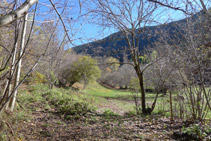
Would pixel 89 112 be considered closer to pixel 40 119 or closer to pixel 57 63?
pixel 40 119

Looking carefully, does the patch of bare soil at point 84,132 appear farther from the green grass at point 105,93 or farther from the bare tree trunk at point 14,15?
the green grass at point 105,93

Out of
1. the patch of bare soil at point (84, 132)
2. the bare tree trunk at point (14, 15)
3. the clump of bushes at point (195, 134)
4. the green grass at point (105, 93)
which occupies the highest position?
the bare tree trunk at point (14, 15)

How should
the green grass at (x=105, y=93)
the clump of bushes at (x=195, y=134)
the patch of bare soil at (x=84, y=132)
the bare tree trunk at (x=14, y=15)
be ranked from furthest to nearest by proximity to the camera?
the green grass at (x=105, y=93)
the patch of bare soil at (x=84, y=132)
the clump of bushes at (x=195, y=134)
the bare tree trunk at (x=14, y=15)

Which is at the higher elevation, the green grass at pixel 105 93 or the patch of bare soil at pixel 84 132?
the patch of bare soil at pixel 84 132

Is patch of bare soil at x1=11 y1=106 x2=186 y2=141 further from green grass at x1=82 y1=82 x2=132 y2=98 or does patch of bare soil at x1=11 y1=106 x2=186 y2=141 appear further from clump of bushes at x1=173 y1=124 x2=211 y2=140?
green grass at x1=82 y1=82 x2=132 y2=98

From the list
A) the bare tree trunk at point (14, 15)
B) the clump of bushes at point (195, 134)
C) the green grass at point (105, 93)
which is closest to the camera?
the bare tree trunk at point (14, 15)

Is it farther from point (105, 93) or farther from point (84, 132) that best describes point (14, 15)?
point (105, 93)

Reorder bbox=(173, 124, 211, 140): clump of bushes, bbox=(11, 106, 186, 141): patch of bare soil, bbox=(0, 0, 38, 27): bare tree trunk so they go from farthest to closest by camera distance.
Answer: bbox=(11, 106, 186, 141): patch of bare soil, bbox=(173, 124, 211, 140): clump of bushes, bbox=(0, 0, 38, 27): bare tree trunk

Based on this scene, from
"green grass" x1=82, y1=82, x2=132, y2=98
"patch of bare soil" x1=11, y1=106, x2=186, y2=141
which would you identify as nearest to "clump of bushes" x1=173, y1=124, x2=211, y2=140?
"patch of bare soil" x1=11, y1=106, x2=186, y2=141

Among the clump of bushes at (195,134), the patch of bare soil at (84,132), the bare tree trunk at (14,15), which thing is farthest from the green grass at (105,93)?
the bare tree trunk at (14,15)

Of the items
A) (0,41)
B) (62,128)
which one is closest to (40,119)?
(62,128)

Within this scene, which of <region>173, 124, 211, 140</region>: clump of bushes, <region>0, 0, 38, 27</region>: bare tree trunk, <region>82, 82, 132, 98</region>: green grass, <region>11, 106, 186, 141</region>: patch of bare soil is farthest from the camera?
<region>82, 82, 132, 98</region>: green grass

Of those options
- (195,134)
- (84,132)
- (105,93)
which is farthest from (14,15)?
(105,93)

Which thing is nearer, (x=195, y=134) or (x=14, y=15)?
(x=14, y=15)
